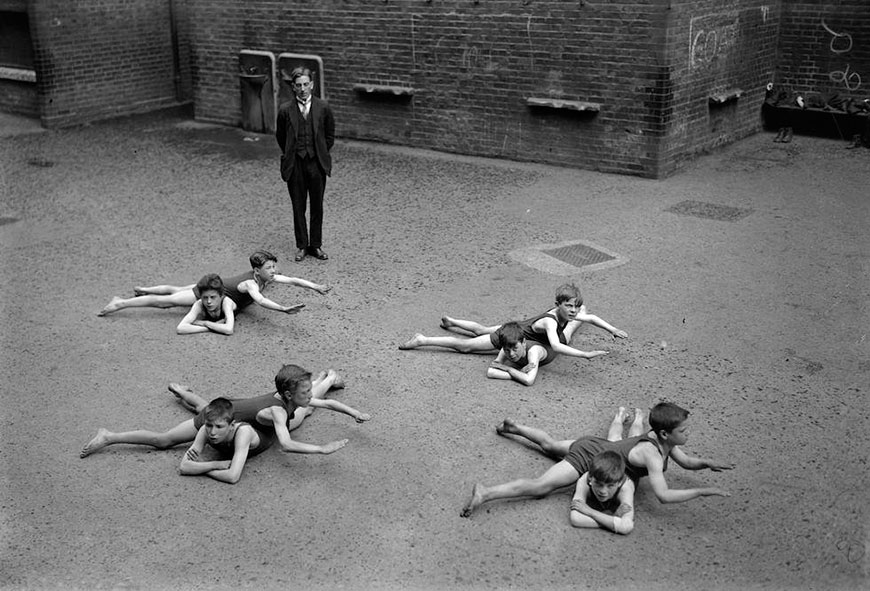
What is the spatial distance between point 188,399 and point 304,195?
3.75m

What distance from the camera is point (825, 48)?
15.0 meters

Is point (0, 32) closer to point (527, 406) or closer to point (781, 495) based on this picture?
point (527, 406)

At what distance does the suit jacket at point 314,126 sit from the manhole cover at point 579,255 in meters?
2.44

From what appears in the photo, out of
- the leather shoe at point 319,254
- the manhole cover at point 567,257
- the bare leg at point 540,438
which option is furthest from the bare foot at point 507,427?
the leather shoe at point 319,254

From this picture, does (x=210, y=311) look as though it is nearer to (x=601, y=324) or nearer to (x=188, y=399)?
(x=188, y=399)

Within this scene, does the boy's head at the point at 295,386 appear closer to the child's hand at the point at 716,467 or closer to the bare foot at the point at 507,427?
the bare foot at the point at 507,427

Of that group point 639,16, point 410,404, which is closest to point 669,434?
point 410,404

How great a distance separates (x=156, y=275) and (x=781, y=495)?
6241 millimetres

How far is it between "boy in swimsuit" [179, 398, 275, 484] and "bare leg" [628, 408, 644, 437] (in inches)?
90.9

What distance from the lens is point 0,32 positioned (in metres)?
18.3

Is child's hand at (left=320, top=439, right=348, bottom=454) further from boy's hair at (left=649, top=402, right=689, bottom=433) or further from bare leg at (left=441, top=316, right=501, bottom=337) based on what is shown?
bare leg at (left=441, top=316, right=501, bottom=337)

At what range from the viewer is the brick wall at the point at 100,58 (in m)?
17.2

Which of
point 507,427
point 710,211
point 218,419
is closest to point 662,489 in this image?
point 507,427

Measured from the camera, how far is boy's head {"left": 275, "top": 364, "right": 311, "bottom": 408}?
6.30 m
